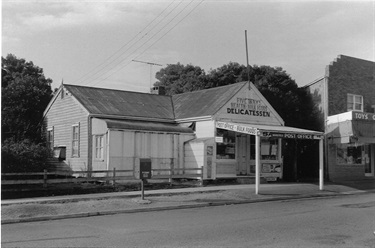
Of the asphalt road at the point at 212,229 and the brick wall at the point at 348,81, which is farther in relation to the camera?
the brick wall at the point at 348,81

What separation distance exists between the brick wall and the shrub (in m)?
15.4

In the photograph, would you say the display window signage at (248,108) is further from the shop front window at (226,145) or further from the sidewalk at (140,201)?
the sidewalk at (140,201)

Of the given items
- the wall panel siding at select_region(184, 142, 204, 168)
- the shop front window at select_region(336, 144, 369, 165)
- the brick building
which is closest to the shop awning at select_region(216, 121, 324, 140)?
the wall panel siding at select_region(184, 142, 204, 168)

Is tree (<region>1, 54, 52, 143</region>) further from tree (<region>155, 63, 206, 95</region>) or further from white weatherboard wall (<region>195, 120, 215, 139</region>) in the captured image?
tree (<region>155, 63, 206, 95</region>)

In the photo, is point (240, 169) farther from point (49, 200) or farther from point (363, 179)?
point (49, 200)

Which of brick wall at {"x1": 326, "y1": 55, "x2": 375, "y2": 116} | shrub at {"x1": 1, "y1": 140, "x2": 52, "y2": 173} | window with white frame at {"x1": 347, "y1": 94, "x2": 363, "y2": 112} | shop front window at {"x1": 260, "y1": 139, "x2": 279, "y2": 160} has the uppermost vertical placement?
brick wall at {"x1": 326, "y1": 55, "x2": 375, "y2": 116}

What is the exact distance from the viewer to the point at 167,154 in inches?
799

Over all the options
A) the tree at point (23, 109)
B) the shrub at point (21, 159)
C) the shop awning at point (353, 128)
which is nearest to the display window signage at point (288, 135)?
the shop awning at point (353, 128)

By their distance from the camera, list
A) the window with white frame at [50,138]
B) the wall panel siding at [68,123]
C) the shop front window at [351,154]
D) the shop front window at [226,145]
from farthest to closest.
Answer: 1. the window with white frame at [50,138]
2. the shop front window at [351,154]
3. the wall panel siding at [68,123]
4. the shop front window at [226,145]

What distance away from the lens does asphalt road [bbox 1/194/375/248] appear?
25.2 feet

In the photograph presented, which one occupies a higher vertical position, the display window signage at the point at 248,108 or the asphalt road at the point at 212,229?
the display window signage at the point at 248,108

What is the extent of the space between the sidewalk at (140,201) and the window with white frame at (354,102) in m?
6.50

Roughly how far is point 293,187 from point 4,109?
16.9 metres

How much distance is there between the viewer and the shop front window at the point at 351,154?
23078 mm
